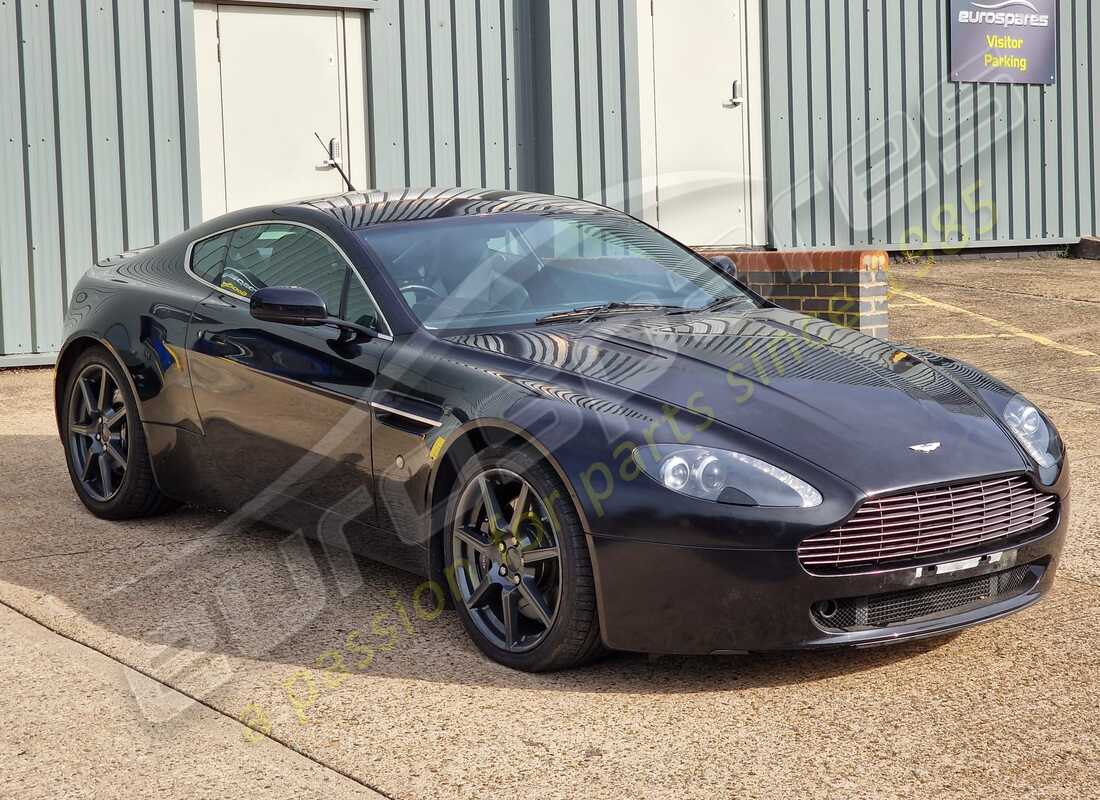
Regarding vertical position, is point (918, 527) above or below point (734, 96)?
below

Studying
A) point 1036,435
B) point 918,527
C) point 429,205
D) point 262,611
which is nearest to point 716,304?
point 429,205

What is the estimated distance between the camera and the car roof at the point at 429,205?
5145 millimetres

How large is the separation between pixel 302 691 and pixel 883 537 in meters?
1.61

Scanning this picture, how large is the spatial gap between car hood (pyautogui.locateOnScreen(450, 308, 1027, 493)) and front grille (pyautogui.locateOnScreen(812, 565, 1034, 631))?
304 millimetres

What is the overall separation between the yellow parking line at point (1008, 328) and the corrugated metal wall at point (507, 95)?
2696mm

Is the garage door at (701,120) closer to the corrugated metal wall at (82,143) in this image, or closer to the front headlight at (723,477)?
the corrugated metal wall at (82,143)

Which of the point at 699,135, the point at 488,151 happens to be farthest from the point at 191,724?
the point at 699,135

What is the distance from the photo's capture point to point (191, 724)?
11.9ft

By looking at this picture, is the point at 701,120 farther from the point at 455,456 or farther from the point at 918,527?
the point at 918,527

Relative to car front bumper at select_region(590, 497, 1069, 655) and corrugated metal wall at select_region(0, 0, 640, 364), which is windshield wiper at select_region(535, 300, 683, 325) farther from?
corrugated metal wall at select_region(0, 0, 640, 364)

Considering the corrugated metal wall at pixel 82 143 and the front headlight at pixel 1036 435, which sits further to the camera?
the corrugated metal wall at pixel 82 143

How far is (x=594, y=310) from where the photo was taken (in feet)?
15.7

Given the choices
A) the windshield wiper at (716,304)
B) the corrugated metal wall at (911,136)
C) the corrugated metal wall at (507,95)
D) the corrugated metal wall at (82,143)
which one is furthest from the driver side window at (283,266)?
the corrugated metal wall at (911,136)

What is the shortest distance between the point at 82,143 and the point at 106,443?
16.7 feet
